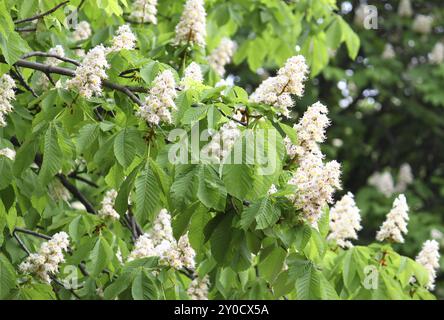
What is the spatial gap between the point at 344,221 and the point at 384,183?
5.03 m

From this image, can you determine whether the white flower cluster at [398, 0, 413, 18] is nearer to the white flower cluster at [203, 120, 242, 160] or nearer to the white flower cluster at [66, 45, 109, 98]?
the white flower cluster at [66, 45, 109, 98]

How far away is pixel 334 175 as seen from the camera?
133 inches

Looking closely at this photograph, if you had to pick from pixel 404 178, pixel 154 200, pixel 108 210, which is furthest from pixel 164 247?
pixel 404 178

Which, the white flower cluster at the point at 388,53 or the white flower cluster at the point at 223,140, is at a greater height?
the white flower cluster at the point at 223,140

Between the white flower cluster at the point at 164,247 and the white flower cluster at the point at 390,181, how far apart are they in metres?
5.41

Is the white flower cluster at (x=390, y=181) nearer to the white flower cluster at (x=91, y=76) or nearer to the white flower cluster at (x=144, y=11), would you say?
the white flower cluster at (x=144, y=11)

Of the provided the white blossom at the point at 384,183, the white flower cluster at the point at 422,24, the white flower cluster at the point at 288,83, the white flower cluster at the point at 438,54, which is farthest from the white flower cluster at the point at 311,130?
the white flower cluster at the point at 422,24

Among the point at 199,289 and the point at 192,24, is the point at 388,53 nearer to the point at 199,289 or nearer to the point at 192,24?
the point at 192,24

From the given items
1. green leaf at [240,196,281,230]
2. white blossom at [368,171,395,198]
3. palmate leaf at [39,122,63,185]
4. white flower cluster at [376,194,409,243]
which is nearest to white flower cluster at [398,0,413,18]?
white blossom at [368,171,395,198]

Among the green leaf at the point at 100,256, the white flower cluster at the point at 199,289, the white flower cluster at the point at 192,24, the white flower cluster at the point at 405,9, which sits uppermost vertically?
the white flower cluster at the point at 192,24

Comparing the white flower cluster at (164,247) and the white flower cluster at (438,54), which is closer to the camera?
the white flower cluster at (164,247)

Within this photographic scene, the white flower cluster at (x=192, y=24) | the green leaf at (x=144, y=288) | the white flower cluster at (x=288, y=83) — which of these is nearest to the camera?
the white flower cluster at (x=288, y=83)

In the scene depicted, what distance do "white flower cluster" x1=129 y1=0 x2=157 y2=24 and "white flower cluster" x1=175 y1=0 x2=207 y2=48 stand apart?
0.41 m

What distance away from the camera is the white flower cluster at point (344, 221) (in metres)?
4.83
